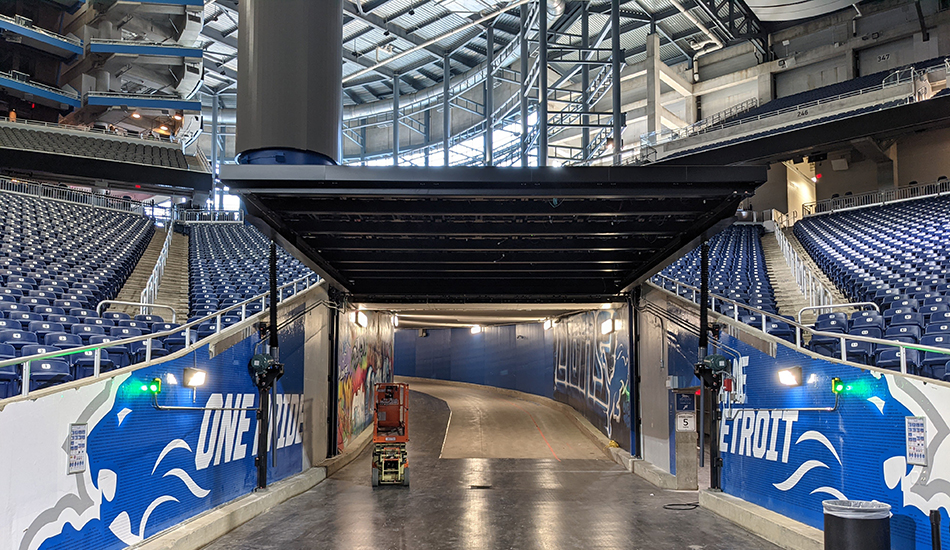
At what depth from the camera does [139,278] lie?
2295cm

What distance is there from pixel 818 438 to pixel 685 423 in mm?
6235

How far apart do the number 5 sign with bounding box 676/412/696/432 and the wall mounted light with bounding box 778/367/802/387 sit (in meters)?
5.44

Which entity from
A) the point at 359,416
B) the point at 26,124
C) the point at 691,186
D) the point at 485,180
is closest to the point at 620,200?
the point at 691,186

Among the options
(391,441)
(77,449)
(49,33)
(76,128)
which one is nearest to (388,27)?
(49,33)

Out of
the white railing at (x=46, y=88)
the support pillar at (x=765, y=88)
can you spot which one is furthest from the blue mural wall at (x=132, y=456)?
the support pillar at (x=765, y=88)

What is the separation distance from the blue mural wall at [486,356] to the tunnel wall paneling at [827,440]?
19285 mm

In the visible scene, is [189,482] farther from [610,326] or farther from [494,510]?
[610,326]

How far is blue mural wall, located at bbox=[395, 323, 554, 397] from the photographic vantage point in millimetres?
33656

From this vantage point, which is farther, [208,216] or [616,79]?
[208,216]

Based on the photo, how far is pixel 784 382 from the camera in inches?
421

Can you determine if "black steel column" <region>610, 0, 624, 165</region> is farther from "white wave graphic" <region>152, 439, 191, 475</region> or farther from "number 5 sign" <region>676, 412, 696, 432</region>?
"white wave graphic" <region>152, 439, 191, 475</region>

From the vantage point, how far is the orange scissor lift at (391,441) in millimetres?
15945

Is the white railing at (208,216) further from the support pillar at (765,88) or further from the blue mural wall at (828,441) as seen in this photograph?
the blue mural wall at (828,441)

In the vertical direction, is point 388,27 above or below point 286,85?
above
